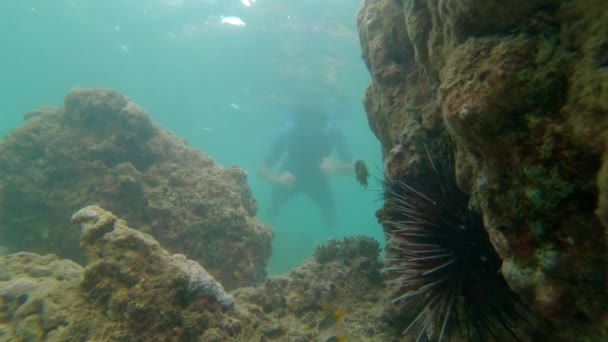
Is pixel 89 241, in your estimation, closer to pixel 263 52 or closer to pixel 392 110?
pixel 392 110

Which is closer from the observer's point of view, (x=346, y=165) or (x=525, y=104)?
(x=525, y=104)

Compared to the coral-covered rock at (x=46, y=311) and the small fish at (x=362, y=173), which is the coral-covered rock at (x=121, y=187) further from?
the coral-covered rock at (x=46, y=311)

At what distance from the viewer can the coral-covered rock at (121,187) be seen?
7980 millimetres

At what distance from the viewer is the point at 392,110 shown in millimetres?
4996

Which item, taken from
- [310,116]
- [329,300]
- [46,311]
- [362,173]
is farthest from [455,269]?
[310,116]

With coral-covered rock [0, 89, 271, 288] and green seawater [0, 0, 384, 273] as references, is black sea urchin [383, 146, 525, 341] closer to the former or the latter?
coral-covered rock [0, 89, 271, 288]

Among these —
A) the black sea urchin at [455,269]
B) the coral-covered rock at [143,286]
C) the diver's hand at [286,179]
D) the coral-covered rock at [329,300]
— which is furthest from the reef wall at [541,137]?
the diver's hand at [286,179]

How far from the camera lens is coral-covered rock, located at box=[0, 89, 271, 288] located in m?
A: 7.98

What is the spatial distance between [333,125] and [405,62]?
25.0 metres

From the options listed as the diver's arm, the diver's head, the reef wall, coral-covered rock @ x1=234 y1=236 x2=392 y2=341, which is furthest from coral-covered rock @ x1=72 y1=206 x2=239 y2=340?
the diver's arm

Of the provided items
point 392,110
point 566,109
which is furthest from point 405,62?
point 566,109

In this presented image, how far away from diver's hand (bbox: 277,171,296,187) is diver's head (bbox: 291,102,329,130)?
419 centimetres

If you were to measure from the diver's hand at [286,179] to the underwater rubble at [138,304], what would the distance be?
21951 millimetres

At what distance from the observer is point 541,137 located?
6.73 ft
